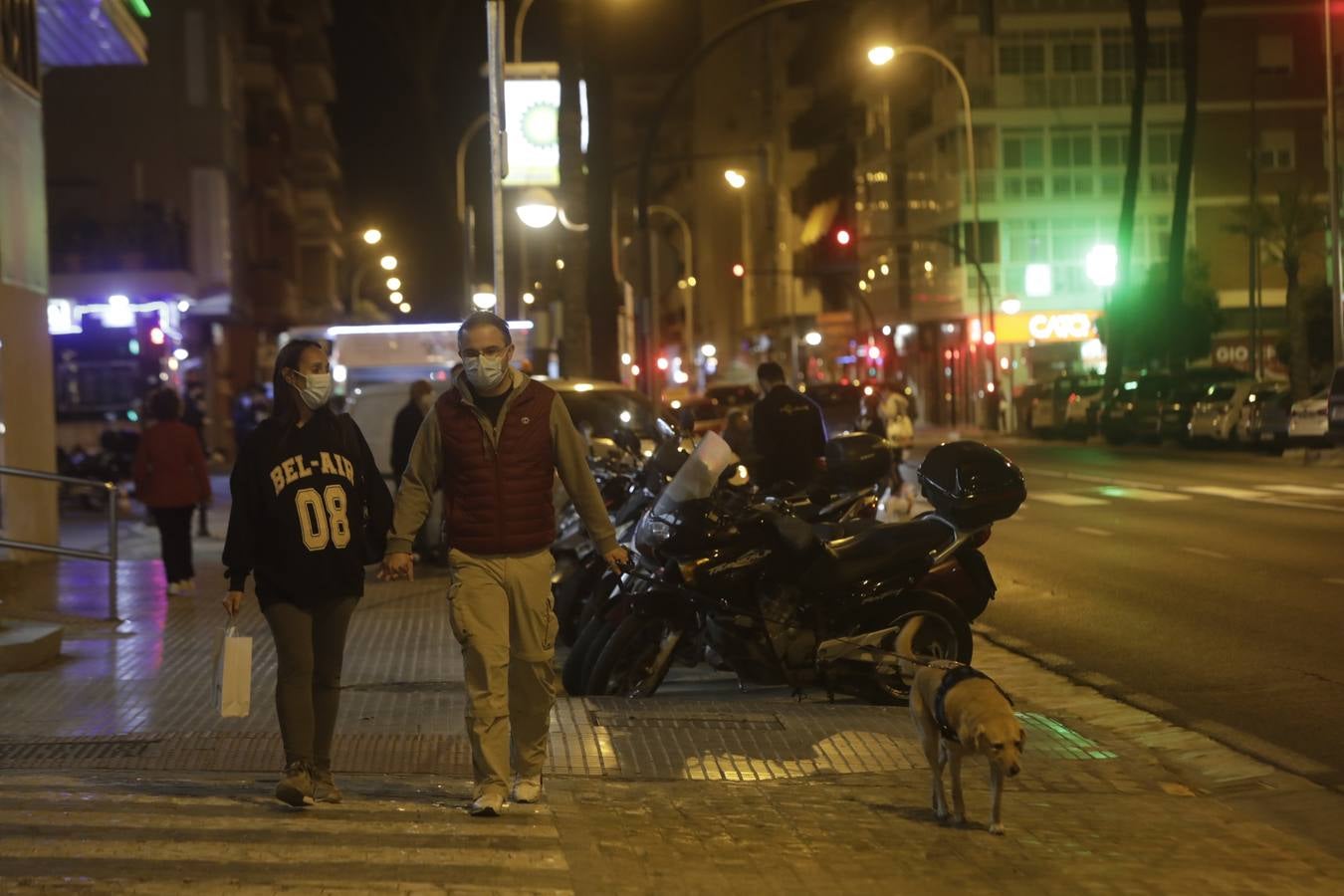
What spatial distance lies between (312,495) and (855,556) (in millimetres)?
3464

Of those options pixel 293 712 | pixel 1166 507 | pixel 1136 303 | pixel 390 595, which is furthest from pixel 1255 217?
pixel 293 712

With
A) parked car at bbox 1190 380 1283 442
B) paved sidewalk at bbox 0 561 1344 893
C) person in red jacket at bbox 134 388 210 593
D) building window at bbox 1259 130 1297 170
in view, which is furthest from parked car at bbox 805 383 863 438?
paved sidewalk at bbox 0 561 1344 893

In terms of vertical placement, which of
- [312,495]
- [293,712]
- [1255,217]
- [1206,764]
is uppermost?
[1255,217]

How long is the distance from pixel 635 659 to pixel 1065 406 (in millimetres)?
42340

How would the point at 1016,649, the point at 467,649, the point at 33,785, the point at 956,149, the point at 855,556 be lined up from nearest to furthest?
the point at 467,649, the point at 33,785, the point at 855,556, the point at 1016,649, the point at 956,149

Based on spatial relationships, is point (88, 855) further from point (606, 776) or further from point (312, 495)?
point (606, 776)

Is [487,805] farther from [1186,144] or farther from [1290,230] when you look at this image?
[1290,230]

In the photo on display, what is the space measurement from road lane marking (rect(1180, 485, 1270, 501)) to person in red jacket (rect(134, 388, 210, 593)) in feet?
44.1

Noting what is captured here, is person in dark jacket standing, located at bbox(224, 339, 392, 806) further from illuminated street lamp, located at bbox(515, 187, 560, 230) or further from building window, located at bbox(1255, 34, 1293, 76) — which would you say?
building window, located at bbox(1255, 34, 1293, 76)

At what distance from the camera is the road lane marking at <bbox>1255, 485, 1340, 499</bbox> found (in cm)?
2357

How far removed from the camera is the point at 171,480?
15625 millimetres

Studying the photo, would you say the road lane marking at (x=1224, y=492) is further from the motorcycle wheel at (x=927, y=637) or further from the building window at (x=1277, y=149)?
the building window at (x=1277, y=149)

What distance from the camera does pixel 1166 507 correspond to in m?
22.2

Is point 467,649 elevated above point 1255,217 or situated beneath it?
situated beneath
